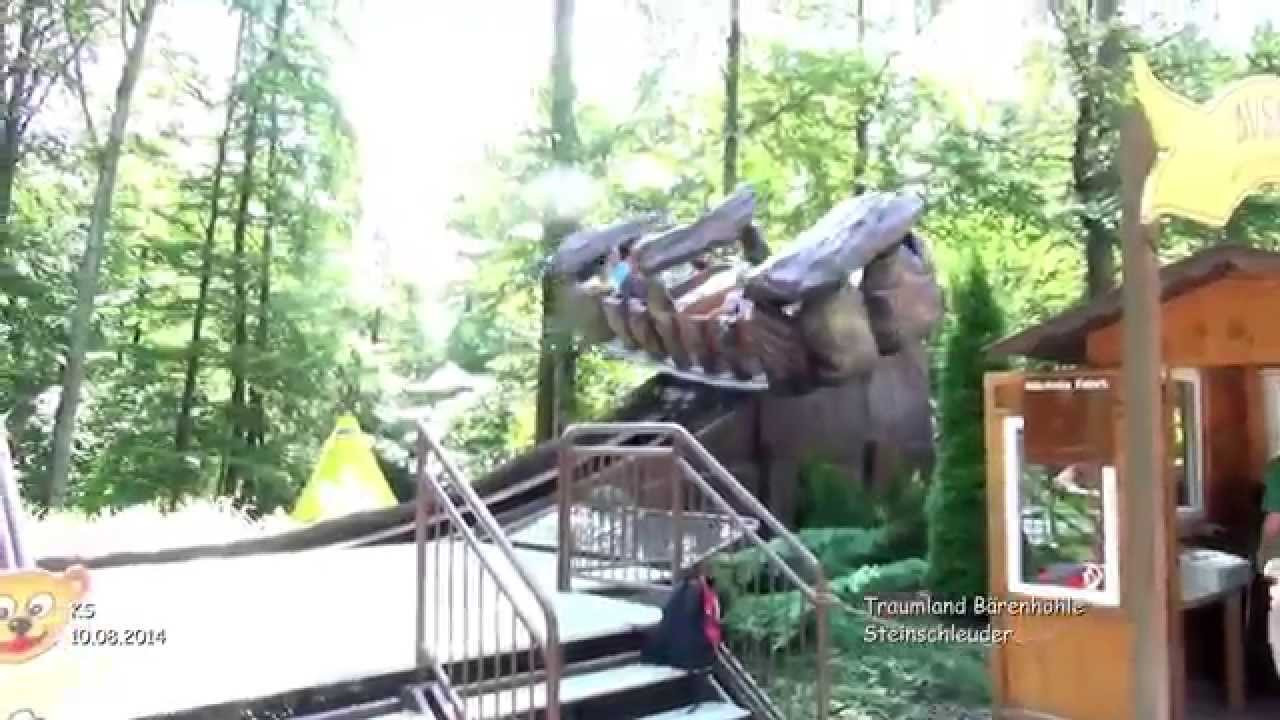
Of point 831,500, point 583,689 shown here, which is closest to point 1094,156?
point 831,500

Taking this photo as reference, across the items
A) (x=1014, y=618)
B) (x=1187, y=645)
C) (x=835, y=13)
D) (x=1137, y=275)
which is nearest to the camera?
(x=1137, y=275)

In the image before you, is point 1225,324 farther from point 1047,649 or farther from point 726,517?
point 726,517

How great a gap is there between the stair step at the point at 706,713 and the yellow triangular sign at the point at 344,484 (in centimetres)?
601

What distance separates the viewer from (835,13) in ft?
47.8

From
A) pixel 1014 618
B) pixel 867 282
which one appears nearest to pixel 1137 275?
pixel 1014 618

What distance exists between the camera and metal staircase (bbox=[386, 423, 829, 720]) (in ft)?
14.2

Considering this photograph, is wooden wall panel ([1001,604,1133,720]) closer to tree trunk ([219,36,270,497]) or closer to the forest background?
the forest background

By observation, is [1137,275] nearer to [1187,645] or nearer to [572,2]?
[1187,645]

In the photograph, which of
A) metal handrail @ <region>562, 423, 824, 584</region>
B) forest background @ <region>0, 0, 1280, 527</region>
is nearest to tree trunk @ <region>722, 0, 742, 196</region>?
forest background @ <region>0, 0, 1280, 527</region>

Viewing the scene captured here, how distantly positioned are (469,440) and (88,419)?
14.9ft

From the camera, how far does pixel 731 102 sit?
45.3ft

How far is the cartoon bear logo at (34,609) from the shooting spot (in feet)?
11.9

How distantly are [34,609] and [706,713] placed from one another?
2435 mm

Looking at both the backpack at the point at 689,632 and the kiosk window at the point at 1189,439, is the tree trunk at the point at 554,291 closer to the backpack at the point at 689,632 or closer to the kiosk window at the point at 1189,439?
the kiosk window at the point at 1189,439
